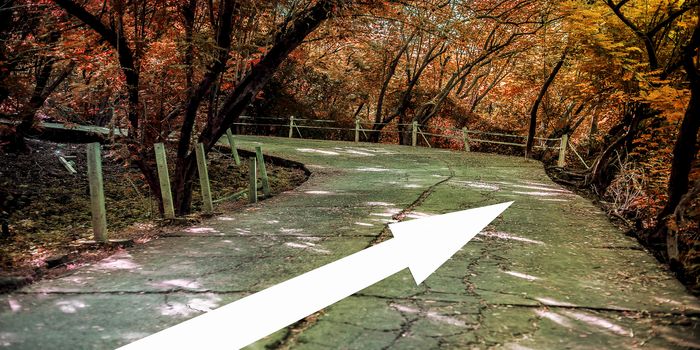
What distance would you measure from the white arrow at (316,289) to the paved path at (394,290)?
131 millimetres

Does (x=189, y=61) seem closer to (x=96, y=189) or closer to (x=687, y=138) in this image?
(x=96, y=189)

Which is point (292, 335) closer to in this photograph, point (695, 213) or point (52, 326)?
point (52, 326)

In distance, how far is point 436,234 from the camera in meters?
5.93

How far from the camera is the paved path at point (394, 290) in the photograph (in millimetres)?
3195

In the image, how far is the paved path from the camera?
320 cm

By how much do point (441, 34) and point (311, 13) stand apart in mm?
3884

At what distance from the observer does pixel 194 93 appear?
8.25 metres

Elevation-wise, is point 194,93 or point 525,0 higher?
point 525,0

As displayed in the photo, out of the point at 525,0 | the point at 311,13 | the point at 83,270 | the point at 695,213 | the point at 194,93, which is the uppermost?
the point at 525,0

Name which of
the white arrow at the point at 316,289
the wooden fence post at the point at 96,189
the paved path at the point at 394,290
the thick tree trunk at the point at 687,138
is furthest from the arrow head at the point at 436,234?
the wooden fence post at the point at 96,189

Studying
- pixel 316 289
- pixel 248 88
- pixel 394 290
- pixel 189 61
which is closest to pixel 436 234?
pixel 394 290

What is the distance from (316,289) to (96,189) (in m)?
2.88

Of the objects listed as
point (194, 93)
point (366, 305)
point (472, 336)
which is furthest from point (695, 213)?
point (194, 93)

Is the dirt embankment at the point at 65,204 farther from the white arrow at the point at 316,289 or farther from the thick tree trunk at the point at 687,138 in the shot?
the thick tree trunk at the point at 687,138
